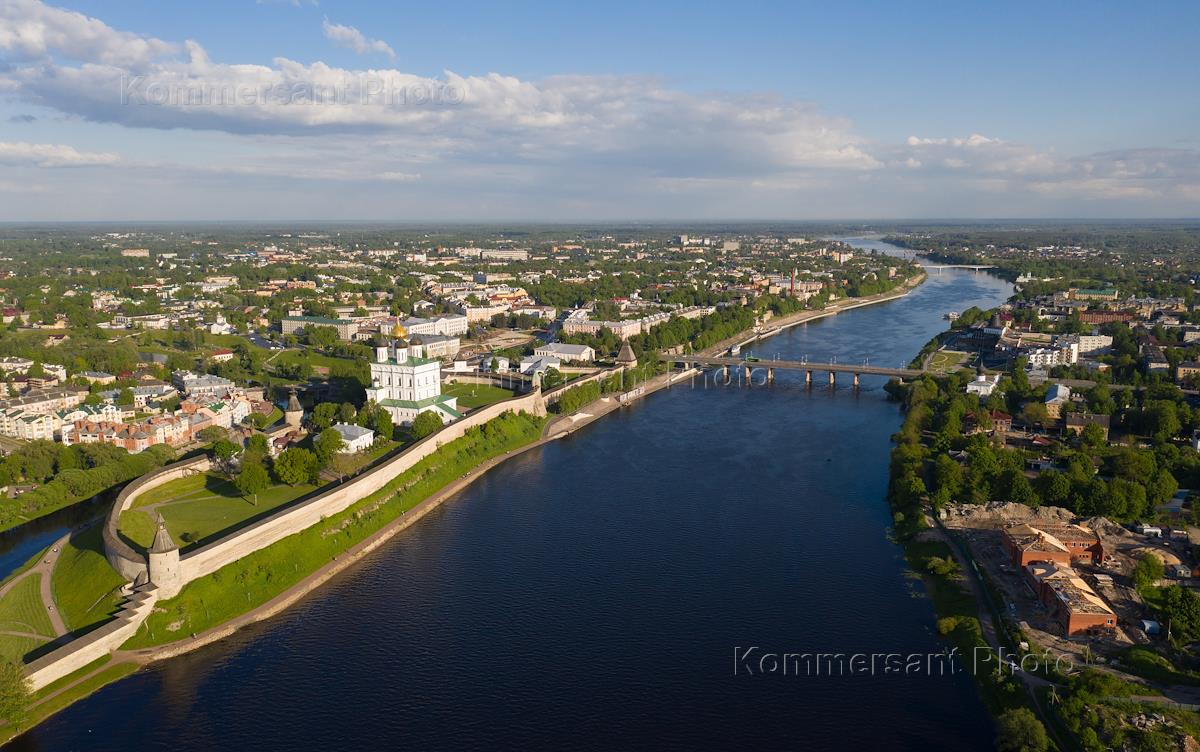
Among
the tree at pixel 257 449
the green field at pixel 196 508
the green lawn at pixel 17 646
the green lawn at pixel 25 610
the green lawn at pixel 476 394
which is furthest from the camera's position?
the green lawn at pixel 476 394

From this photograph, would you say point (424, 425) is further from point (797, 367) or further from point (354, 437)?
point (797, 367)

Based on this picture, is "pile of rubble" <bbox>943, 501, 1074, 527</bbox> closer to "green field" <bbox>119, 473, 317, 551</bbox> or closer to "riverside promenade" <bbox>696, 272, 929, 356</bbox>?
"green field" <bbox>119, 473, 317, 551</bbox>

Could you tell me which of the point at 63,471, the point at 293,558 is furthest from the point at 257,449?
the point at 293,558

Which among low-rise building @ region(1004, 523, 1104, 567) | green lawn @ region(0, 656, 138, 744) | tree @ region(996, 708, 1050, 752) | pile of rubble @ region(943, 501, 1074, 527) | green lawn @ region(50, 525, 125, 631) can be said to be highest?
low-rise building @ region(1004, 523, 1104, 567)

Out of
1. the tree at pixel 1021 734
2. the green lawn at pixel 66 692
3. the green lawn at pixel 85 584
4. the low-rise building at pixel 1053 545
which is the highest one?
the low-rise building at pixel 1053 545

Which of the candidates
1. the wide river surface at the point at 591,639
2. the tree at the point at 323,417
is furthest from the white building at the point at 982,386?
the tree at the point at 323,417

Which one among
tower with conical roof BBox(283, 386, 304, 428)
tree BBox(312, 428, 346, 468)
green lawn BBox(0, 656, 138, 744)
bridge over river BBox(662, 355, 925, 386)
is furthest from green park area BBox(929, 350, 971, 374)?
green lawn BBox(0, 656, 138, 744)

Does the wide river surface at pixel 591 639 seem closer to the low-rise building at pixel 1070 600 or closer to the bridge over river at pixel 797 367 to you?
the low-rise building at pixel 1070 600
